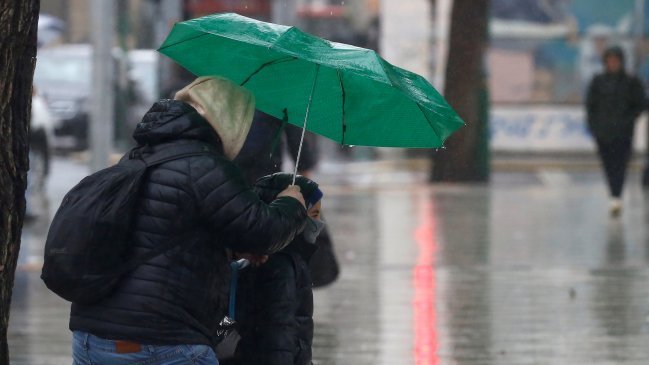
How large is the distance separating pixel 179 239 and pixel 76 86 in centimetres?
2167

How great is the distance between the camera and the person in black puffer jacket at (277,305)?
15.5 feet

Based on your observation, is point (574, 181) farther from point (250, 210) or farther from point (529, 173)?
point (250, 210)

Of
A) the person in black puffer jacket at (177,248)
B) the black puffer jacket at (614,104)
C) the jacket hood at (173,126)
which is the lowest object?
the black puffer jacket at (614,104)

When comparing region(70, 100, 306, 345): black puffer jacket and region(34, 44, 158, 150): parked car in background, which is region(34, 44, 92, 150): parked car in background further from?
region(70, 100, 306, 345): black puffer jacket

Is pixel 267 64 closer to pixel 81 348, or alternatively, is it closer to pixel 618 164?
pixel 81 348

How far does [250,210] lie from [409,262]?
7294mm

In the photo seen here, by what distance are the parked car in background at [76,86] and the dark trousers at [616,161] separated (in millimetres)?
9487

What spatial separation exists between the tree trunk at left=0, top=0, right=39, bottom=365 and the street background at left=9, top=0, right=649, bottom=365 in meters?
2.77

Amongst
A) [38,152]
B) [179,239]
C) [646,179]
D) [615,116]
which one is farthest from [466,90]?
[179,239]

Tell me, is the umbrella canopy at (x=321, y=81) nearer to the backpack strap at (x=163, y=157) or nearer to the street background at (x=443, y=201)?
the backpack strap at (x=163, y=157)

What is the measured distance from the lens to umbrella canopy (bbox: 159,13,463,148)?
4.64m

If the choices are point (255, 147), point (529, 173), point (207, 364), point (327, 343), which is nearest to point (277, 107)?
point (207, 364)

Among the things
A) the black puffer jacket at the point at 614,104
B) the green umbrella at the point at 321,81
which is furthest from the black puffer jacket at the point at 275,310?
the black puffer jacket at the point at 614,104

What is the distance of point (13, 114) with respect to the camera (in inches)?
187
